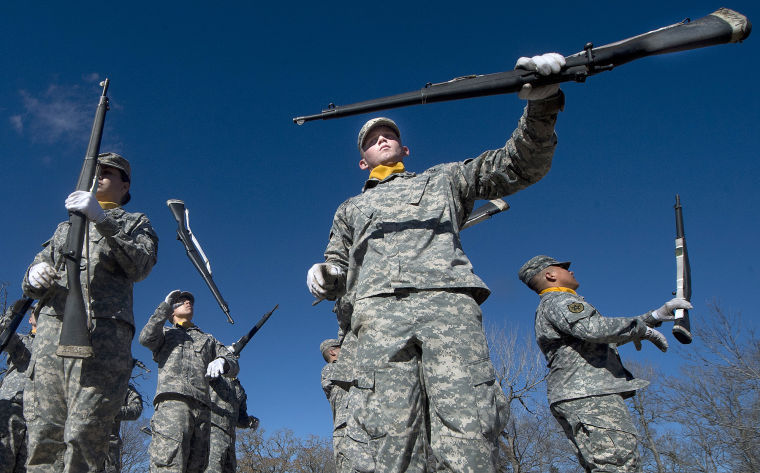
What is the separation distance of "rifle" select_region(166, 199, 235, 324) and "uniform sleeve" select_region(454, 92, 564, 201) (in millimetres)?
6629

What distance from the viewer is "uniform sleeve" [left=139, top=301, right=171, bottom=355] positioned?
23.4 ft

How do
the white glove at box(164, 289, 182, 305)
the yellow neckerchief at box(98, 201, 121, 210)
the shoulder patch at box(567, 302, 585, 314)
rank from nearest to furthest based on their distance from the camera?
the shoulder patch at box(567, 302, 585, 314) < the yellow neckerchief at box(98, 201, 121, 210) < the white glove at box(164, 289, 182, 305)

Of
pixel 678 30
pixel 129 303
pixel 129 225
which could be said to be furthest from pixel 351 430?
pixel 678 30

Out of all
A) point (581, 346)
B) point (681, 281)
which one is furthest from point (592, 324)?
point (681, 281)

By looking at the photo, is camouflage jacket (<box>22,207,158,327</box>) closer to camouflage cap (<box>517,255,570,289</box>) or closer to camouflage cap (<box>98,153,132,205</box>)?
camouflage cap (<box>98,153,132,205</box>)

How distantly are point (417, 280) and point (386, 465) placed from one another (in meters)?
0.97

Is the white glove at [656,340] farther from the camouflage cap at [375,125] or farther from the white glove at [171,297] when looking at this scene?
the white glove at [171,297]

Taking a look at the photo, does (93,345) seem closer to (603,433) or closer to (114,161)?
(114,161)

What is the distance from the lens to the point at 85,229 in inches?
172

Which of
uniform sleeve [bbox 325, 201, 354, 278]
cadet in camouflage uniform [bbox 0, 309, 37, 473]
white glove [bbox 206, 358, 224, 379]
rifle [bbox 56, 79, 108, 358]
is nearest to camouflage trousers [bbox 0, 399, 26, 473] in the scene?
cadet in camouflage uniform [bbox 0, 309, 37, 473]

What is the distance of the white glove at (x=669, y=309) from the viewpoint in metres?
4.91

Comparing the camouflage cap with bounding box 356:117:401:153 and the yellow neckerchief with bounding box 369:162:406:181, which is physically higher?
the camouflage cap with bounding box 356:117:401:153

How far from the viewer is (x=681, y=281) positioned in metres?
6.24

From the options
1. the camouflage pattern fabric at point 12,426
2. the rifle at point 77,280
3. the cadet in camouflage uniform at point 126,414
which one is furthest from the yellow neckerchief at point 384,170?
the cadet in camouflage uniform at point 126,414
